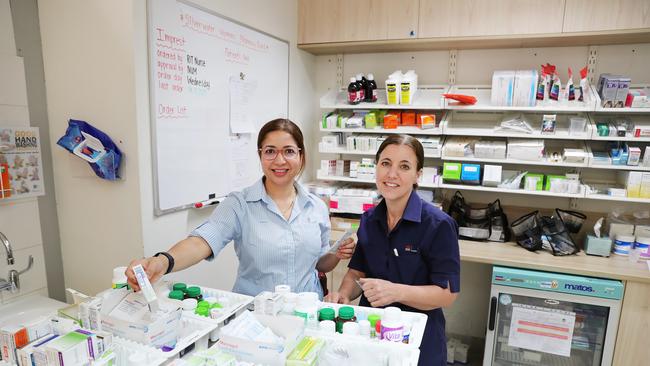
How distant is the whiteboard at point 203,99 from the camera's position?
1.87 m

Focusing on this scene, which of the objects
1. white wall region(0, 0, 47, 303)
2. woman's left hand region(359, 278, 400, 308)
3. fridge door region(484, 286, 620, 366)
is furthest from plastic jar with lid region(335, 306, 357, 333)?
fridge door region(484, 286, 620, 366)

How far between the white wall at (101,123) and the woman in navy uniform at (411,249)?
3.24 feet

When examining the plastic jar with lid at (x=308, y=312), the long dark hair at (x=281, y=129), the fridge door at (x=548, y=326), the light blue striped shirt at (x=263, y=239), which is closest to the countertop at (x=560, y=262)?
the fridge door at (x=548, y=326)

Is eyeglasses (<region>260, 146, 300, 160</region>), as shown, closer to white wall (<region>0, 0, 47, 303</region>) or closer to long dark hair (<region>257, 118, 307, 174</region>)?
long dark hair (<region>257, 118, 307, 174</region>)

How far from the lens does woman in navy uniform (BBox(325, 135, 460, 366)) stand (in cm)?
142

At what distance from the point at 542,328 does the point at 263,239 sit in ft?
6.52

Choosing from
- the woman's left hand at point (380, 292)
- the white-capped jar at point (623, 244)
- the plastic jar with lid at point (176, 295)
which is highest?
the plastic jar with lid at point (176, 295)

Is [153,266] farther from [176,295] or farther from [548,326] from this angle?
[548,326]

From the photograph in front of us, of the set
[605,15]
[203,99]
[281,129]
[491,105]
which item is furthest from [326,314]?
[605,15]

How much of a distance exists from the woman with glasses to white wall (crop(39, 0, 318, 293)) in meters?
0.55

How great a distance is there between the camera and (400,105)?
2859 millimetres

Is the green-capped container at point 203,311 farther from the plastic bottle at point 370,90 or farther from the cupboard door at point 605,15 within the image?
the cupboard door at point 605,15

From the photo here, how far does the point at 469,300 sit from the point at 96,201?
275 centimetres

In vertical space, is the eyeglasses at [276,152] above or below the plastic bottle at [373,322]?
above
